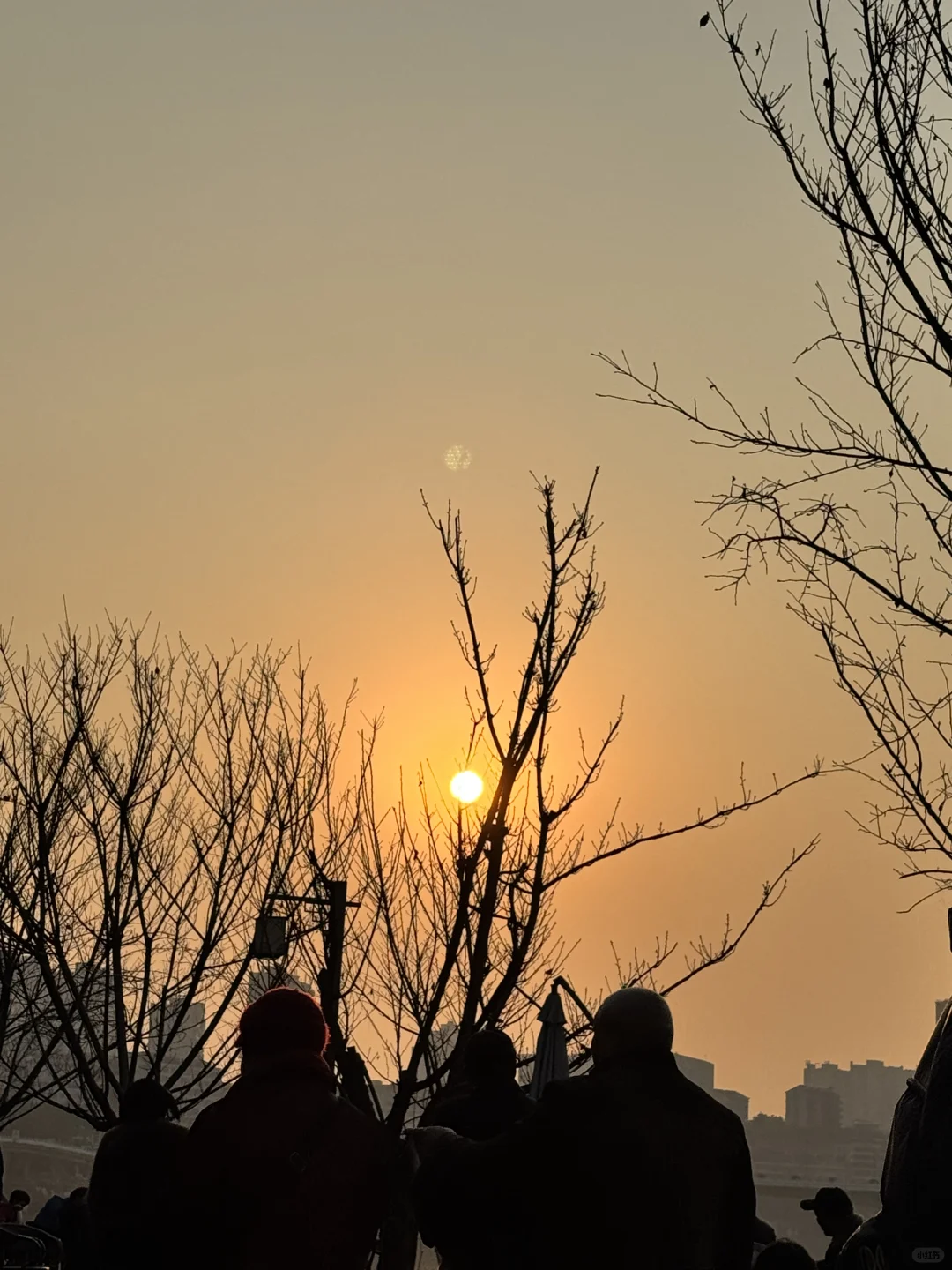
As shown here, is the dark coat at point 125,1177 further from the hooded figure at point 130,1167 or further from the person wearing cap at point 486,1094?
the person wearing cap at point 486,1094

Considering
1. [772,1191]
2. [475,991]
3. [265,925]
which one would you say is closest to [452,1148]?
[475,991]

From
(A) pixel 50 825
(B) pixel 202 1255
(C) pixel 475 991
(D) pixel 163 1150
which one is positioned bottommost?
(B) pixel 202 1255

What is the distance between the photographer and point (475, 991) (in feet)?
36.5

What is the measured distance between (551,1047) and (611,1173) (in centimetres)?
512

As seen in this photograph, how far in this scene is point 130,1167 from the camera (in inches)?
217

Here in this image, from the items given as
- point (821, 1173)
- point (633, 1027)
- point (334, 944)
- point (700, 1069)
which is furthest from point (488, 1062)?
point (700, 1069)

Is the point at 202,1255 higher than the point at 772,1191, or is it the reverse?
the point at 772,1191

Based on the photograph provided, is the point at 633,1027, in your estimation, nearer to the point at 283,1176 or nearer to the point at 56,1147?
the point at 283,1176

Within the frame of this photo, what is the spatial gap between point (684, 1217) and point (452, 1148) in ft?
2.02

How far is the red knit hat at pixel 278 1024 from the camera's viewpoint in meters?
4.82

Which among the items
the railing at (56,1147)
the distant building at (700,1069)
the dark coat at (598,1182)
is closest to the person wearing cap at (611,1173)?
the dark coat at (598,1182)

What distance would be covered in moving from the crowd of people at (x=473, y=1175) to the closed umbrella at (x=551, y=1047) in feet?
13.8

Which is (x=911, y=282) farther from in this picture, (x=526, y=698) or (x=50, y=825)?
(x=50, y=825)

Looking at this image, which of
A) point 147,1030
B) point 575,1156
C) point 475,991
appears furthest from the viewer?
point 147,1030
